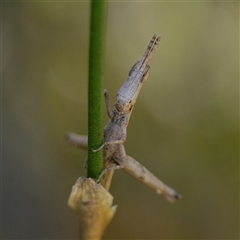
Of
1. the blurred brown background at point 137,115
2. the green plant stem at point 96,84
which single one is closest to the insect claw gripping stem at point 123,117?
the green plant stem at point 96,84

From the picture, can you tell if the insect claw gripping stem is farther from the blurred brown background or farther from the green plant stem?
the blurred brown background

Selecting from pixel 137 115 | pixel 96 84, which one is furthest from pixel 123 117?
pixel 137 115

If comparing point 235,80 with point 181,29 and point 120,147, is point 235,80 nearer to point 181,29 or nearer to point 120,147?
point 181,29

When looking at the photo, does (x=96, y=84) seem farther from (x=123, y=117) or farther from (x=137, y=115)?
(x=137, y=115)

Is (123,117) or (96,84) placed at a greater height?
(96,84)

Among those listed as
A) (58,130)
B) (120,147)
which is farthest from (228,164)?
(120,147)

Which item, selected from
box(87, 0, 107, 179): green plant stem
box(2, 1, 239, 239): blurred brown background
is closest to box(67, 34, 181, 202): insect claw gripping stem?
box(87, 0, 107, 179): green plant stem
